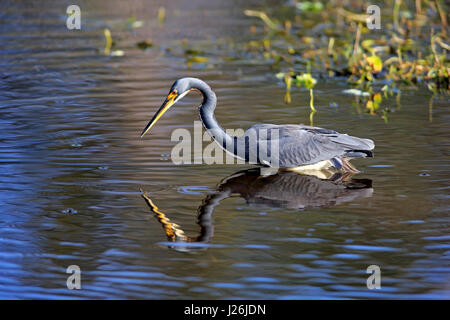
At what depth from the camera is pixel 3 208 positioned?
729cm

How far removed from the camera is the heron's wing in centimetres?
814

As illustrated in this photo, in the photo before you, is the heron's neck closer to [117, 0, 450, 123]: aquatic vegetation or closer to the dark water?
the dark water

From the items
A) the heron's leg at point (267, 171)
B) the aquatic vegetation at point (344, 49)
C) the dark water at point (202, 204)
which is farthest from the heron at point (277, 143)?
the aquatic vegetation at point (344, 49)

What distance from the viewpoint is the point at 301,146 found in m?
8.20

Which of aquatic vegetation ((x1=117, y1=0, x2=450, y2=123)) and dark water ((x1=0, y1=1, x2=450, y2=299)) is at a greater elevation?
aquatic vegetation ((x1=117, y1=0, x2=450, y2=123))

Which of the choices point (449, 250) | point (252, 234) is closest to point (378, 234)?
point (449, 250)

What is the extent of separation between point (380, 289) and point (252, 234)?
53.4 inches

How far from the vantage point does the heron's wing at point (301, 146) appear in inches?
320

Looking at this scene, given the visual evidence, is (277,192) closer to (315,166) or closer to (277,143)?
(277,143)

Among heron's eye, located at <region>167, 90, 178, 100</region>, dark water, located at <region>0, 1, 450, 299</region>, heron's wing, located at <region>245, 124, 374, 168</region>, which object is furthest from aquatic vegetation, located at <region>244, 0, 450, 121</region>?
heron's eye, located at <region>167, 90, 178, 100</region>

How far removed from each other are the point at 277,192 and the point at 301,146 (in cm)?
70

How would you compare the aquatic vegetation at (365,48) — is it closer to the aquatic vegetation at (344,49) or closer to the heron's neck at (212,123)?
the aquatic vegetation at (344,49)

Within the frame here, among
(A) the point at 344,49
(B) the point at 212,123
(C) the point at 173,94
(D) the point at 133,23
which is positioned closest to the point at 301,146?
(B) the point at 212,123

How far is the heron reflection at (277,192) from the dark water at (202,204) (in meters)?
0.03
